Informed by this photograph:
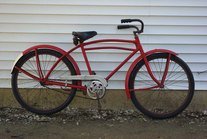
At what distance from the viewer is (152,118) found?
233 inches

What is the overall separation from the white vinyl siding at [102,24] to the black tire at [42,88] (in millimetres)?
235

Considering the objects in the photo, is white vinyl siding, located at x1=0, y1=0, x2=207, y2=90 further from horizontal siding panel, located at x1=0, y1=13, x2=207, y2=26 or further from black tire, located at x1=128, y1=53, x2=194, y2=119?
black tire, located at x1=128, y1=53, x2=194, y2=119

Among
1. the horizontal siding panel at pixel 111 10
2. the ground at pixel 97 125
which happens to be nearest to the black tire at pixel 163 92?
the ground at pixel 97 125

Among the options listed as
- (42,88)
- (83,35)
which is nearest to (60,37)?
(83,35)

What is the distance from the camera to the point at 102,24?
595 cm

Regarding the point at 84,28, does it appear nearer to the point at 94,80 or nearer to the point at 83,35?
the point at 83,35

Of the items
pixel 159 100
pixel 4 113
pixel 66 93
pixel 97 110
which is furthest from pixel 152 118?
pixel 4 113

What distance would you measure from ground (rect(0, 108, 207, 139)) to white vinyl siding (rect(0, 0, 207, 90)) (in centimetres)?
71

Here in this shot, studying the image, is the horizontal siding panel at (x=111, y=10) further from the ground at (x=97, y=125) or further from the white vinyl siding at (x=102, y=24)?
the ground at (x=97, y=125)

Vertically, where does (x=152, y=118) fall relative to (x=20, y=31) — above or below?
below

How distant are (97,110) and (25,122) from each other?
3.36ft

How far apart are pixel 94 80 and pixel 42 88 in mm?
836

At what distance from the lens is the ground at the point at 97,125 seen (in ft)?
17.9

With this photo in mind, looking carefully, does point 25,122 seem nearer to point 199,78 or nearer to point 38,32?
point 38,32
